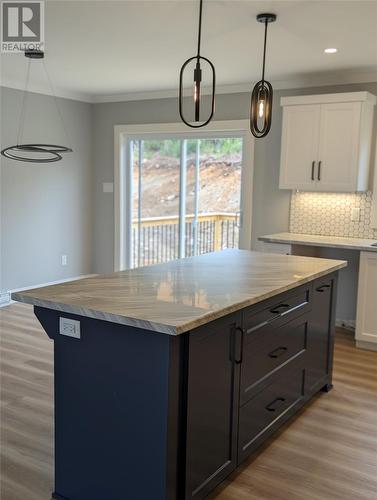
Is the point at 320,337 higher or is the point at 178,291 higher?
the point at 178,291

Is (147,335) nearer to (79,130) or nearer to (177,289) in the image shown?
(177,289)

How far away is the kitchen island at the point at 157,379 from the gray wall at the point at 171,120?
304 centimetres

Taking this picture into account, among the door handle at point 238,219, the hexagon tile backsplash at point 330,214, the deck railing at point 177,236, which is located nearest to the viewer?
the hexagon tile backsplash at point 330,214

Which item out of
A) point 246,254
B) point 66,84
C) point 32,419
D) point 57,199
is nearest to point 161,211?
point 57,199

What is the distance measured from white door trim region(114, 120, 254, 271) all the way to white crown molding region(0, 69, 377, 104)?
1.19 feet

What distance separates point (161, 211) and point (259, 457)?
441 centimetres

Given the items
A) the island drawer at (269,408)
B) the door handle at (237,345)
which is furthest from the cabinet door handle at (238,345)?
the island drawer at (269,408)

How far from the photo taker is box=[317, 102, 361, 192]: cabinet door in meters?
4.84

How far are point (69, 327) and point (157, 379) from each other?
19.2 inches

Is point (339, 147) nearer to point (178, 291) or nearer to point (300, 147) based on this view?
point (300, 147)

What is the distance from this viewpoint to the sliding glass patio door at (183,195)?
6176mm

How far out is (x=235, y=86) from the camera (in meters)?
5.82

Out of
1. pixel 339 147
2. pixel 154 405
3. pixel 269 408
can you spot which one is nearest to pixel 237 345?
pixel 154 405

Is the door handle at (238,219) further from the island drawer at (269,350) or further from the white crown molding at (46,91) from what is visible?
the island drawer at (269,350)
